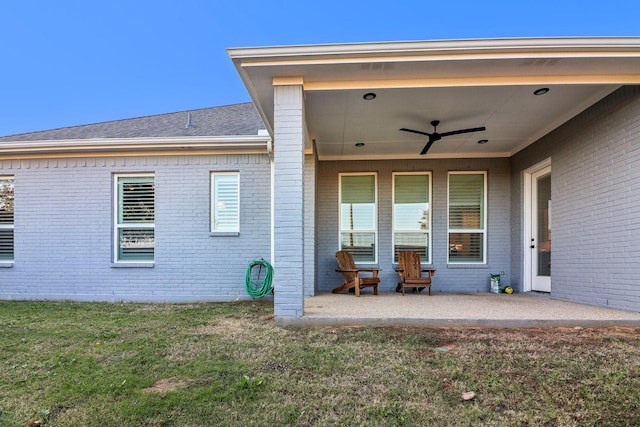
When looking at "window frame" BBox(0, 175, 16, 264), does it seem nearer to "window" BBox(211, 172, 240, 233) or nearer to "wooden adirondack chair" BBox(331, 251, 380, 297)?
"window" BBox(211, 172, 240, 233)

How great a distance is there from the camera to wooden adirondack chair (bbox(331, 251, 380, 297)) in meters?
6.32

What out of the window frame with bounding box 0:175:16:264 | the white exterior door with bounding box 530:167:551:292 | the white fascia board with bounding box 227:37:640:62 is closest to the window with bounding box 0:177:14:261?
the window frame with bounding box 0:175:16:264

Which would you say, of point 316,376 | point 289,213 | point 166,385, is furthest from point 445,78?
point 166,385

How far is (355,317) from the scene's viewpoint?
4.11 meters

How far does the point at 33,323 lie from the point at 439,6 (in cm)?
2530

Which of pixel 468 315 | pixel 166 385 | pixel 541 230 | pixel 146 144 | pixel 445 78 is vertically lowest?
pixel 166 385

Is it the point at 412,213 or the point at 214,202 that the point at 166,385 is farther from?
the point at 412,213

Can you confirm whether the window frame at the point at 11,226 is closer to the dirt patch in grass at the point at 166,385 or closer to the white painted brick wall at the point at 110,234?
the white painted brick wall at the point at 110,234

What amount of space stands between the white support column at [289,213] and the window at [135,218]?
133 inches

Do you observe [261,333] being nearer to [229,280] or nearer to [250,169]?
[229,280]

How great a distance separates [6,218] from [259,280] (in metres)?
4.78

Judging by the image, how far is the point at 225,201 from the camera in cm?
654

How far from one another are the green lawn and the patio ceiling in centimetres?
275

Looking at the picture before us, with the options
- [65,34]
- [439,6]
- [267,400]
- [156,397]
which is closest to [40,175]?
[156,397]
